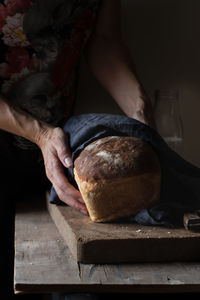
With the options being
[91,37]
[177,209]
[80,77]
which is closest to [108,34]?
[91,37]

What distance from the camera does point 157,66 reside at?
1.55m

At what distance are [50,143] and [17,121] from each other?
14cm

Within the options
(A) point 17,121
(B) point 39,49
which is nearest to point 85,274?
(A) point 17,121

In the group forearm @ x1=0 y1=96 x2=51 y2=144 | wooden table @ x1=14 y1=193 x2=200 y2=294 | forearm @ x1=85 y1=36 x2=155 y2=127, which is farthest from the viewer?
forearm @ x1=85 y1=36 x2=155 y2=127

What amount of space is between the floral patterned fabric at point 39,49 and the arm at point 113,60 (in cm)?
9

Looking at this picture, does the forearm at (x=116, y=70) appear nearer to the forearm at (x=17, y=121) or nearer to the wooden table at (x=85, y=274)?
the forearm at (x=17, y=121)

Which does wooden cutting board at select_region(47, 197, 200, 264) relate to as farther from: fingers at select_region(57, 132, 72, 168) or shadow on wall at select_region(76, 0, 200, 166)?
shadow on wall at select_region(76, 0, 200, 166)

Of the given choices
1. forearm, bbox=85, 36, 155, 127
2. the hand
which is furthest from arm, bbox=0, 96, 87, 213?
forearm, bbox=85, 36, 155, 127

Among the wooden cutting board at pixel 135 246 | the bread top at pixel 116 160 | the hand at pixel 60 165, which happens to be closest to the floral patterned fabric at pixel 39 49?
the hand at pixel 60 165

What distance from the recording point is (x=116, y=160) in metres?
0.85

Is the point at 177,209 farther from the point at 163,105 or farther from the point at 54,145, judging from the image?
the point at 163,105

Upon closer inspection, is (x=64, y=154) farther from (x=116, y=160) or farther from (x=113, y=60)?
(x=113, y=60)

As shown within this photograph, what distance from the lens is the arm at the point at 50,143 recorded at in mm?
940

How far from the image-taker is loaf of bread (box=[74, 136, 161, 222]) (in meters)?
0.84
